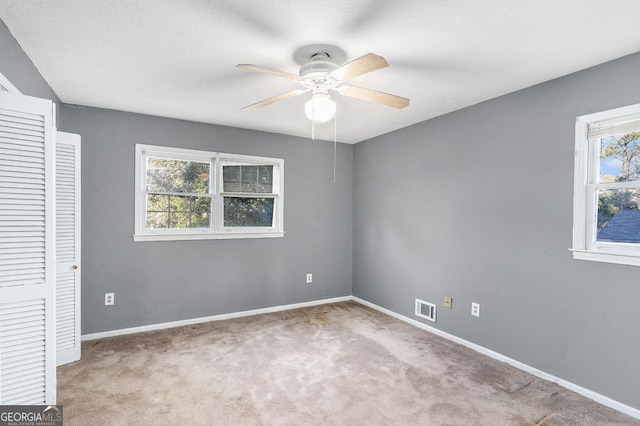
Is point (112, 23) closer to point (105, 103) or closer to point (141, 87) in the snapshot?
point (141, 87)

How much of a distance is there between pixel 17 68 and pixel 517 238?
13.0ft

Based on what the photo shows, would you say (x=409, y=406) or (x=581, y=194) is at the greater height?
(x=581, y=194)

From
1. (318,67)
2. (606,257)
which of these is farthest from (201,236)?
(606,257)

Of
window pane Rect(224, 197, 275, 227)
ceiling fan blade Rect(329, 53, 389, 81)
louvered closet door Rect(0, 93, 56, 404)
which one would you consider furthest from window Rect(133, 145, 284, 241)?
ceiling fan blade Rect(329, 53, 389, 81)

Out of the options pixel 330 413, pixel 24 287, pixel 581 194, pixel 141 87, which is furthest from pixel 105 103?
pixel 581 194

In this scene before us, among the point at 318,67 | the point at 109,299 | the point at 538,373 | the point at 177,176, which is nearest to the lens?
the point at 318,67

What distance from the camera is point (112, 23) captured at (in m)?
1.93

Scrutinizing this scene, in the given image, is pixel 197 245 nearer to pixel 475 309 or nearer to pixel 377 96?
pixel 377 96

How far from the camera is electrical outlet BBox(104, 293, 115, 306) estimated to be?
11.5 feet

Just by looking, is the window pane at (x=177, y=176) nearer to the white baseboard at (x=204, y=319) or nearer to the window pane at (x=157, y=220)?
the window pane at (x=157, y=220)

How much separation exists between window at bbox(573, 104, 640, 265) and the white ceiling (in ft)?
1.54

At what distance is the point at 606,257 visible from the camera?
2.35 metres

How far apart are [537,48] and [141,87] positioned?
3047 millimetres

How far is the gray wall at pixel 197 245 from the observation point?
347cm
